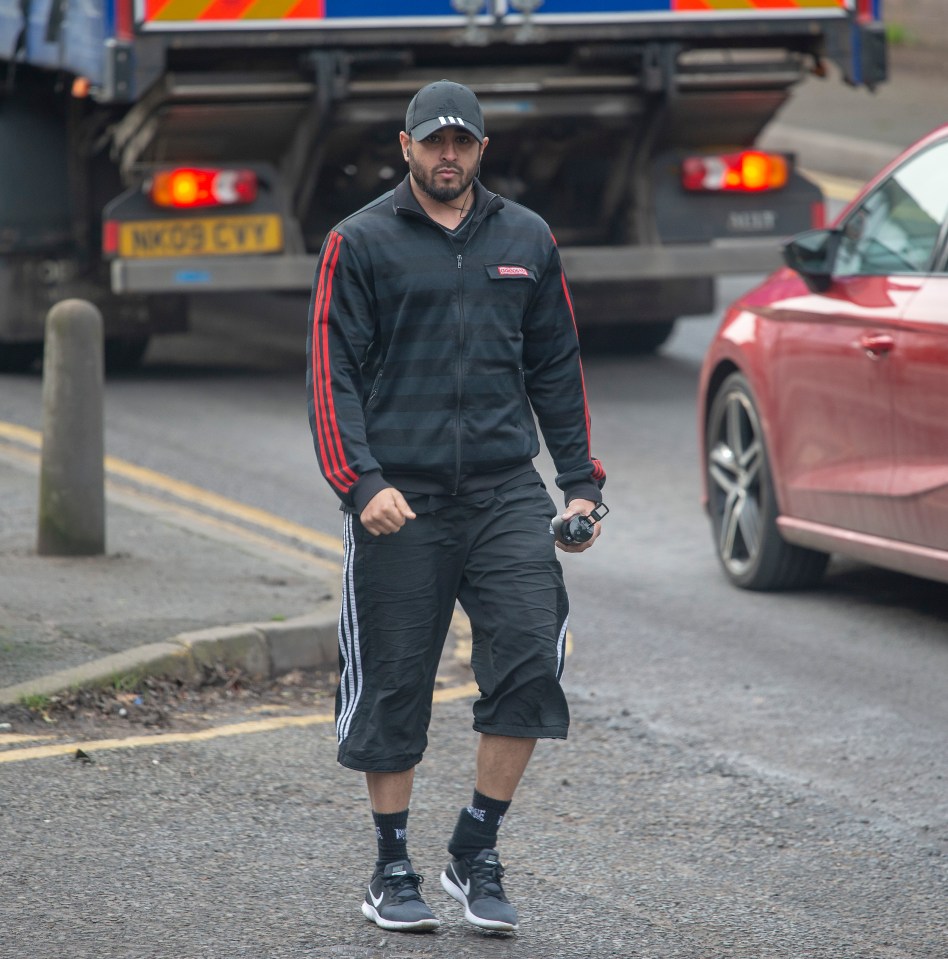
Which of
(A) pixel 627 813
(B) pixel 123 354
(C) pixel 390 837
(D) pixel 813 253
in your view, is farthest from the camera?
(B) pixel 123 354

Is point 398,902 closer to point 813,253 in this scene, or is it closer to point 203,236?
point 813,253

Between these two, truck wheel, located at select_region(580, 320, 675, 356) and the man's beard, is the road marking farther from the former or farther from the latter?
truck wheel, located at select_region(580, 320, 675, 356)

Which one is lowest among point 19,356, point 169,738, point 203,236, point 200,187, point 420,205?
point 19,356

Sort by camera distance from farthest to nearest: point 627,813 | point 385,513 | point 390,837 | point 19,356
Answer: point 19,356
point 627,813
point 390,837
point 385,513

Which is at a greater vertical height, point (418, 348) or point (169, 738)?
point (418, 348)

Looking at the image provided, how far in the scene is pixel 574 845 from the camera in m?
4.80

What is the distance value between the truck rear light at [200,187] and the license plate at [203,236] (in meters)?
0.10

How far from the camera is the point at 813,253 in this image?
Answer: 277 inches

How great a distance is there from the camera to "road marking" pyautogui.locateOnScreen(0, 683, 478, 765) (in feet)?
17.5

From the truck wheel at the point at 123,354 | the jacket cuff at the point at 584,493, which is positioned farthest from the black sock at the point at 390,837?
the truck wheel at the point at 123,354

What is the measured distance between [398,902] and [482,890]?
0.58ft

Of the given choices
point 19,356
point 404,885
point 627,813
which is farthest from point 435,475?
point 19,356

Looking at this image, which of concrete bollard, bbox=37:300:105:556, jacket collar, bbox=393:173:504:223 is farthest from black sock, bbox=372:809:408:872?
concrete bollard, bbox=37:300:105:556

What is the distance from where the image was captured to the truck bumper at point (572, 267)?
10.5 m
